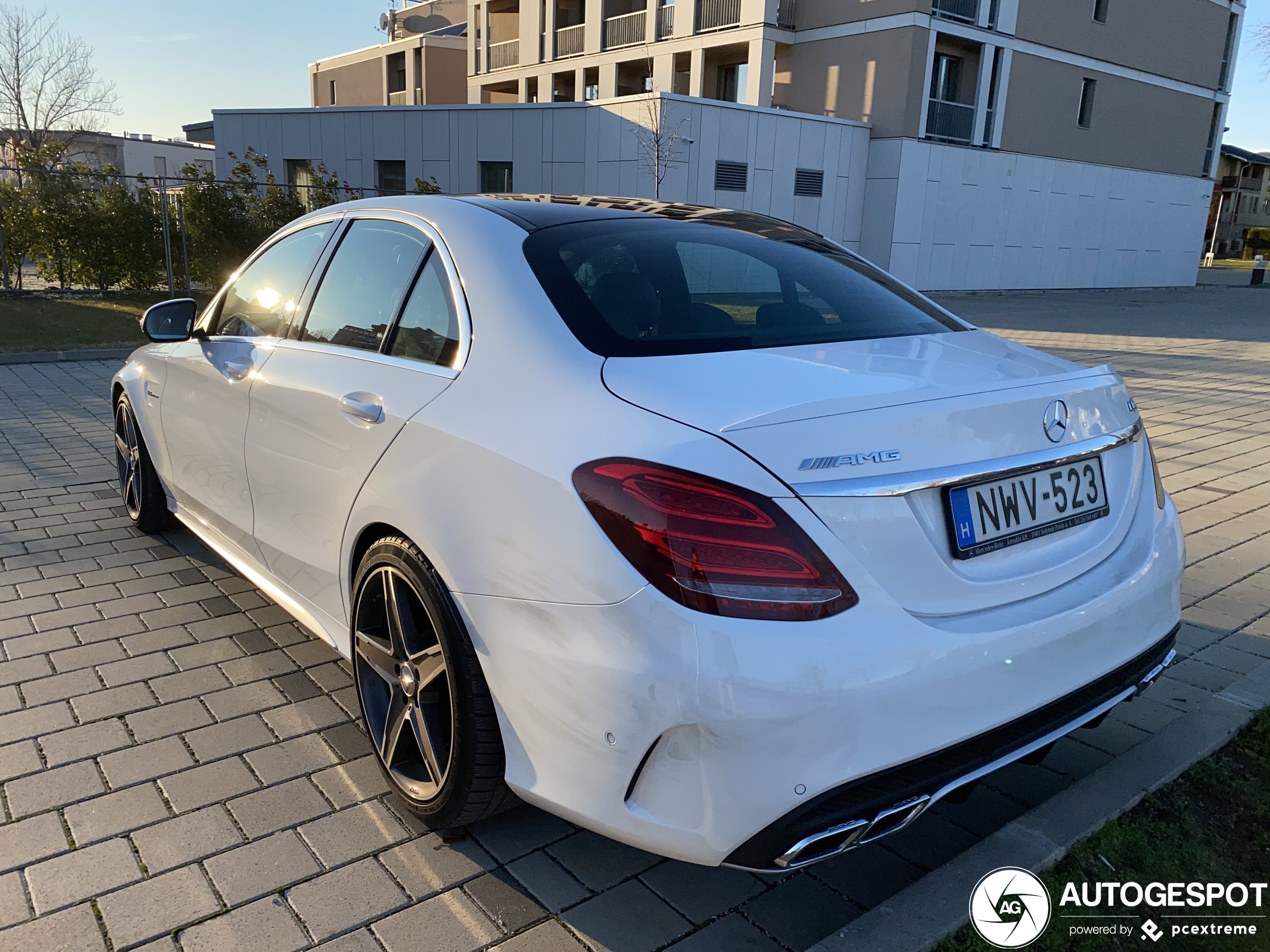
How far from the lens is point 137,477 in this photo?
4.94 metres

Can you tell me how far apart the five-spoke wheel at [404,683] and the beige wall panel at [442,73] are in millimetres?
45977

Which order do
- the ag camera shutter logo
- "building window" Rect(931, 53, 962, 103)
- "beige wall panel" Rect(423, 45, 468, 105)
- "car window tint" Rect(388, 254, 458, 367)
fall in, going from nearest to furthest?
the ag camera shutter logo < "car window tint" Rect(388, 254, 458, 367) < "building window" Rect(931, 53, 962, 103) < "beige wall panel" Rect(423, 45, 468, 105)

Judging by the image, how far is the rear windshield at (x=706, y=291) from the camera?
240 centimetres

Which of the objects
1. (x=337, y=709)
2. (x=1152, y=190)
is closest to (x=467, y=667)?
(x=337, y=709)

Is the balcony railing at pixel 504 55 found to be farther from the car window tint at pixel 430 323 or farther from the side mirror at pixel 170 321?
the car window tint at pixel 430 323

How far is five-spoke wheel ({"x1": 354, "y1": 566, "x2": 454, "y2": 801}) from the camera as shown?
2.44 metres

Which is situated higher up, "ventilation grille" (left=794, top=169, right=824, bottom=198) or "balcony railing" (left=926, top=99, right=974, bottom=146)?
"balcony railing" (left=926, top=99, right=974, bottom=146)

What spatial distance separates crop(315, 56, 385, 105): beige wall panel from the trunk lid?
50.9m

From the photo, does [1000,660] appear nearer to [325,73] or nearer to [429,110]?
[429,110]

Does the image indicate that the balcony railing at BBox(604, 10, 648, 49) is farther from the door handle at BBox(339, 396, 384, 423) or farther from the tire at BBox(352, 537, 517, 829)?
the tire at BBox(352, 537, 517, 829)

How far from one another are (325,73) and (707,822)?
5873 centimetres

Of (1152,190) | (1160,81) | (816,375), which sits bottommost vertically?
(816,375)

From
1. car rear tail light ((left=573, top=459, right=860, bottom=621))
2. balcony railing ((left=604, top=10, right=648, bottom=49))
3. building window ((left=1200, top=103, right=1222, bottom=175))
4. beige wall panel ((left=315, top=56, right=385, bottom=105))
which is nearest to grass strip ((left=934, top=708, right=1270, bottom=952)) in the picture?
car rear tail light ((left=573, top=459, right=860, bottom=621))

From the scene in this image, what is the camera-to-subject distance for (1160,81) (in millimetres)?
33531
